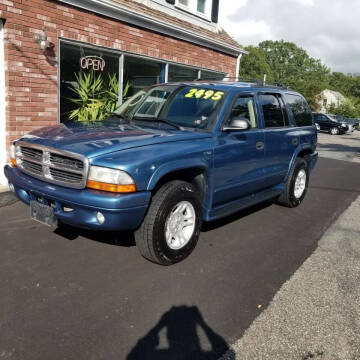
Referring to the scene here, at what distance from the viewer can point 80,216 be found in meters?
3.18

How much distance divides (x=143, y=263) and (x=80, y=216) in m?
0.90

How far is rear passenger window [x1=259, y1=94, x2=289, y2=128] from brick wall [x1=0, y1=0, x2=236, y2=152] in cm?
409

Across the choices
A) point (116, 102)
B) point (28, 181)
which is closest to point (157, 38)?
point (116, 102)

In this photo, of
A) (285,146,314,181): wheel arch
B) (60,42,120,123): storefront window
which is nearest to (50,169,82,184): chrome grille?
(285,146,314,181): wheel arch

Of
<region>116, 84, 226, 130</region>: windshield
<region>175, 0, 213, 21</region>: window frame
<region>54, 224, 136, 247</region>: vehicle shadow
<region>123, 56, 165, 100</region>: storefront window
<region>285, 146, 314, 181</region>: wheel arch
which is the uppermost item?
<region>175, 0, 213, 21</region>: window frame

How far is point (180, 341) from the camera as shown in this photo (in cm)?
255

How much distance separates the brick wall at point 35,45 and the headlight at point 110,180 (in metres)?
4.04

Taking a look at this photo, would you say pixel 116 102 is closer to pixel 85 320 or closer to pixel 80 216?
pixel 80 216

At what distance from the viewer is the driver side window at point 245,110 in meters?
4.30

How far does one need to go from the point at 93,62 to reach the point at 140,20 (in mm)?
1608

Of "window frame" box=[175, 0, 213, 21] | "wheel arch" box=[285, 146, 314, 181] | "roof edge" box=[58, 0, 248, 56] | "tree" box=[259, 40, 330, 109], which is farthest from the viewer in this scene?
"tree" box=[259, 40, 330, 109]

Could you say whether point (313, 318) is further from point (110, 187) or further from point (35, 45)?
point (35, 45)

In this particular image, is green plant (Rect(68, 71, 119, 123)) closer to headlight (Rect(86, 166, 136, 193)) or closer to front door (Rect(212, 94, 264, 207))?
front door (Rect(212, 94, 264, 207))

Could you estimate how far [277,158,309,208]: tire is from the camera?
18.7 ft
